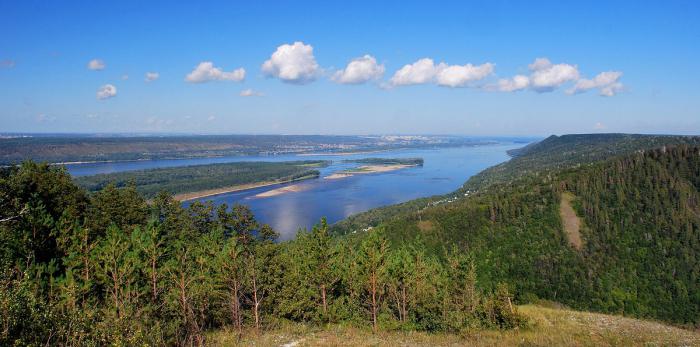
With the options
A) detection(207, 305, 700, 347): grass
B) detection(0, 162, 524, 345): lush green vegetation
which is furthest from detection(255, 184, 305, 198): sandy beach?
detection(207, 305, 700, 347): grass

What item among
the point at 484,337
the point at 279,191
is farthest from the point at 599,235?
the point at 279,191

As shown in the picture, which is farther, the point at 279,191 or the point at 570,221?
the point at 279,191

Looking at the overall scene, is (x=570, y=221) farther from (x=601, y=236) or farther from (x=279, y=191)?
(x=279, y=191)

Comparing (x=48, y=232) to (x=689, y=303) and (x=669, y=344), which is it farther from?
(x=689, y=303)

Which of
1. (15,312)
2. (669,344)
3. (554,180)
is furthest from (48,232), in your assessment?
(554,180)

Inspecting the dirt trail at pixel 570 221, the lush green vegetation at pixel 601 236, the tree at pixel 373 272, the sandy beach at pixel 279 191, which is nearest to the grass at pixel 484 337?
the tree at pixel 373 272
